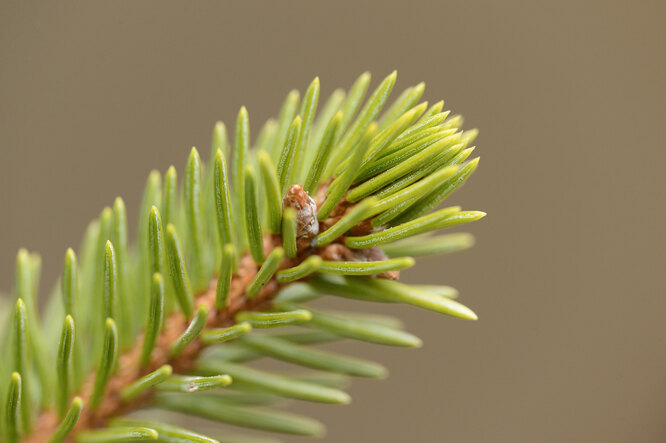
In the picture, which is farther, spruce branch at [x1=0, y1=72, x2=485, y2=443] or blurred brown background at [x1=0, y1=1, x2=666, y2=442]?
blurred brown background at [x1=0, y1=1, x2=666, y2=442]

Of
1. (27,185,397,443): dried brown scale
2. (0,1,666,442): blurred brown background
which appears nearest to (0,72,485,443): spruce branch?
(27,185,397,443): dried brown scale

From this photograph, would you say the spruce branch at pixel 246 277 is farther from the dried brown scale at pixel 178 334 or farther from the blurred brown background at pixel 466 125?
the blurred brown background at pixel 466 125

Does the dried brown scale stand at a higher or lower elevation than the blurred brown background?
lower

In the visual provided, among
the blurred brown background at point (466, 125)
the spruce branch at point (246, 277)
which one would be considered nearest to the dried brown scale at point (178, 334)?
the spruce branch at point (246, 277)

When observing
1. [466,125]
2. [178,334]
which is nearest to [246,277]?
[178,334]

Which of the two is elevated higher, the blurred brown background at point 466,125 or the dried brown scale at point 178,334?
the blurred brown background at point 466,125

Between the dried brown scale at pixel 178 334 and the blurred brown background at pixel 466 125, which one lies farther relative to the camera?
the blurred brown background at pixel 466 125

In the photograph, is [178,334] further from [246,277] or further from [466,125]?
[466,125]

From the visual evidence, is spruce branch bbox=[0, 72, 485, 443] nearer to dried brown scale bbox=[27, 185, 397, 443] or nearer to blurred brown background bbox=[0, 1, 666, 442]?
dried brown scale bbox=[27, 185, 397, 443]
